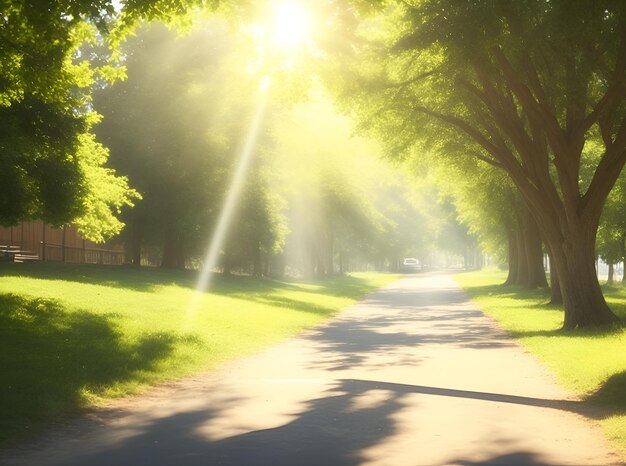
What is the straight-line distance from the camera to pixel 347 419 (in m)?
9.01

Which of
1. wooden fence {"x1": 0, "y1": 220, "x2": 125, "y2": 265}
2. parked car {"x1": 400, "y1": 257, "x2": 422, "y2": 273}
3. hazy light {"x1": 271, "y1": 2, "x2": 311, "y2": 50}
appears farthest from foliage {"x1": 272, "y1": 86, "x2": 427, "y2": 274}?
parked car {"x1": 400, "y1": 257, "x2": 422, "y2": 273}

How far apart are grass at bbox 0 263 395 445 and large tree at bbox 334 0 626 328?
700cm

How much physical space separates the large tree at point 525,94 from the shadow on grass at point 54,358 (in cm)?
863

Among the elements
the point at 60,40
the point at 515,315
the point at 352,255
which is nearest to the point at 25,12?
the point at 60,40

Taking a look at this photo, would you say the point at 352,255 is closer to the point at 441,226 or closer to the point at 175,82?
the point at 441,226

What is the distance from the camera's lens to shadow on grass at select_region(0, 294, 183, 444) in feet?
31.0

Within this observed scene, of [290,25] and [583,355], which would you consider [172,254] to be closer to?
[290,25]

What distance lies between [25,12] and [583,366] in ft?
35.1

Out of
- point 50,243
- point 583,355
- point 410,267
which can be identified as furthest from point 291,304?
point 410,267

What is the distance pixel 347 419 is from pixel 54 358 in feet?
20.0

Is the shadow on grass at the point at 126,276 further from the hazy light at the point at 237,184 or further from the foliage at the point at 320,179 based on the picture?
the foliage at the point at 320,179

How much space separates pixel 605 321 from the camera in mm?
20656

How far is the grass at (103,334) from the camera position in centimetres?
1046

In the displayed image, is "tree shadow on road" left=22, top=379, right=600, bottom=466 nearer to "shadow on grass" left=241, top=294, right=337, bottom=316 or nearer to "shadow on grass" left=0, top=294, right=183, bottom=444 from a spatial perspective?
"shadow on grass" left=0, top=294, right=183, bottom=444
